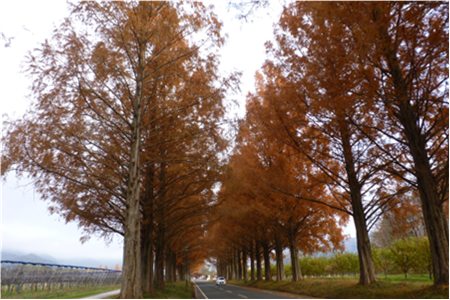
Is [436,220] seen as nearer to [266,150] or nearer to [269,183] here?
[269,183]

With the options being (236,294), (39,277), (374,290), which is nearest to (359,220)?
(374,290)

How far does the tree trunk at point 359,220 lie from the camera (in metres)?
9.46

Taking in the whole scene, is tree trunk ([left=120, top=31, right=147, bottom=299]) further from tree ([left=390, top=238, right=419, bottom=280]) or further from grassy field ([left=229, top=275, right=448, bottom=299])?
tree ([left=390, top=238, right=419, bottom=280])

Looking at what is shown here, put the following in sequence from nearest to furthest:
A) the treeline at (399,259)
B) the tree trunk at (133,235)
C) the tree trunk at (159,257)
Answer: the tree trunk at (133,235) → the treeline at (399,259) → the tree trunk at (159,257)

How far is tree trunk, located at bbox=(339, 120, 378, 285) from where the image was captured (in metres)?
9.46

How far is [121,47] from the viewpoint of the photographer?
26.7 ft

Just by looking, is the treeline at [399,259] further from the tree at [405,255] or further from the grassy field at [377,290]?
the grassy field at [377,290]

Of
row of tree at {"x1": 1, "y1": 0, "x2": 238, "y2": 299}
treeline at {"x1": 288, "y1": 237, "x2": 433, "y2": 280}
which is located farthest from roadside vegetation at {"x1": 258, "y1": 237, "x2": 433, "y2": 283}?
row of tree at {"x1": 1, "y1": 0, "x2": 238, "y2": 299}

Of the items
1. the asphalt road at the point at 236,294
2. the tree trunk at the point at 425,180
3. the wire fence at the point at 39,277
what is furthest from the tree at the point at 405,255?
the wire fence at the point at 39,277

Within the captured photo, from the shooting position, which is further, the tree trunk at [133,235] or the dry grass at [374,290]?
the tree trunk at [133,235]

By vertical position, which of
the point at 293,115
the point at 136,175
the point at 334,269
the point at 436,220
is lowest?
the point at 334,269

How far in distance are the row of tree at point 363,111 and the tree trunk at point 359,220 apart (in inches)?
1.5

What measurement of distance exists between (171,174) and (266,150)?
22.7 feet

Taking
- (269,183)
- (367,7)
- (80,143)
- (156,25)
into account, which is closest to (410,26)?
(367,7)
